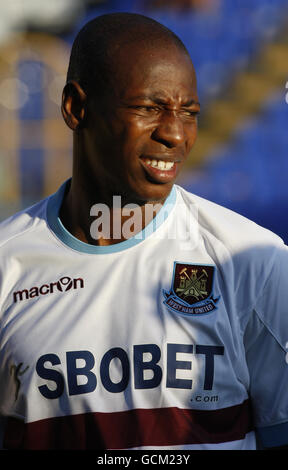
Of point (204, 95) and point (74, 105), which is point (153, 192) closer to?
point (74, 105)

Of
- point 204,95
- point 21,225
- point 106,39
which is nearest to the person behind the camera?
point 106,39

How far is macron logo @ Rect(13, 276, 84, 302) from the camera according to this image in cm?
182

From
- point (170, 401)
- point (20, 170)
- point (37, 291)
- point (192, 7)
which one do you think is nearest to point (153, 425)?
point (170, 401)

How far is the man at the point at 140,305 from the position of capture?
1.73 metres

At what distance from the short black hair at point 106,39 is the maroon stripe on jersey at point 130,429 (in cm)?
93

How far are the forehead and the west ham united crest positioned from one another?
1.61 ft

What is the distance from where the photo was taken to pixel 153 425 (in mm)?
1735

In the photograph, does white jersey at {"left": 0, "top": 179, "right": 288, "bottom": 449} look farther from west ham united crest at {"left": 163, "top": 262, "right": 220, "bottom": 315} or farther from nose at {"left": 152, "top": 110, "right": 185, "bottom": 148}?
nose at {"left": 152, "top": 110, "right": 185, "bottom": 148}

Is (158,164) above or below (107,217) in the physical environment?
above

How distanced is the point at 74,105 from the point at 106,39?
22cm

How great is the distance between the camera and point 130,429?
1.74 m

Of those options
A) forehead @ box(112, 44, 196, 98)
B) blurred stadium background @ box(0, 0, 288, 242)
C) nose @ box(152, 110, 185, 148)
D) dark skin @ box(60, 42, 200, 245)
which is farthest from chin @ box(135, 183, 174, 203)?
blurred stadium background @ box(0, 0, 288, 242)

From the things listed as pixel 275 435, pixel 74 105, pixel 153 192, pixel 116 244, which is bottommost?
pixel 275 435

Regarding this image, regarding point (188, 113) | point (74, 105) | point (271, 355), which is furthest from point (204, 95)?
point (271, 355)
